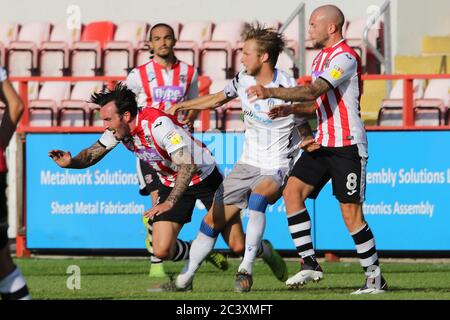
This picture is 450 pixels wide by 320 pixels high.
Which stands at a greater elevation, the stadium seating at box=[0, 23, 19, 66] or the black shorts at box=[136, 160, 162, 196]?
the stadium seating at box=[0, 23, 19, 66]

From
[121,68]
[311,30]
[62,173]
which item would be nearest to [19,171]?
[62,173]

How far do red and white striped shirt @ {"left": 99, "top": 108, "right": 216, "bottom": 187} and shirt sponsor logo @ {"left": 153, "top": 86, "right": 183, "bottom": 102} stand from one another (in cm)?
180

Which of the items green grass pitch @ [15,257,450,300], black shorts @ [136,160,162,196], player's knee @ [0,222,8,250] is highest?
black shorts @ [136,160,162,196]

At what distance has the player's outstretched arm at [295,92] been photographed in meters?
9.22

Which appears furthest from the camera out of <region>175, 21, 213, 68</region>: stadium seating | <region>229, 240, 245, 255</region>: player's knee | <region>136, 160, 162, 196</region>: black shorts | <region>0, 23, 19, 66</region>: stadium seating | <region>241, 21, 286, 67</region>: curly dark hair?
<region>0, 23, 19, 66</region>: stadium seating

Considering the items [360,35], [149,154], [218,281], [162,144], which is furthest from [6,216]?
[360,35]

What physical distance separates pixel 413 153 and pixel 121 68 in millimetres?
6273

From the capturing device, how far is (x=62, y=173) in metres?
14.8

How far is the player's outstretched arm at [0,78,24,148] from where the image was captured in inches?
283

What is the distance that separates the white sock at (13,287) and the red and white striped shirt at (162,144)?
2792mm

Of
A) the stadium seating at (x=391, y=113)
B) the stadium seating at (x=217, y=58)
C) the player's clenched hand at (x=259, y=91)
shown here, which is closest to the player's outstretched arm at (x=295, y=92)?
the player's clenched hand at (x=259, y=91)

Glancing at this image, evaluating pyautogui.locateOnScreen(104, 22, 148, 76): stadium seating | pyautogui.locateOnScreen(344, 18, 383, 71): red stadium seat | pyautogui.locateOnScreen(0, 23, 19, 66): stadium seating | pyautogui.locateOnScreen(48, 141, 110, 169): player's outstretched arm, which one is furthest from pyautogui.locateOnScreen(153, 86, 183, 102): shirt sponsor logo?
pyautogui.locateOnScreen(0, 23, 19, 66): stadium seating

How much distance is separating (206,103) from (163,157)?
27.2 inches

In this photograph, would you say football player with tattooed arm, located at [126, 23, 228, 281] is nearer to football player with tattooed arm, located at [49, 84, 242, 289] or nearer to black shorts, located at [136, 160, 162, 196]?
black shorts, located at [136, 160, 162, 196]
